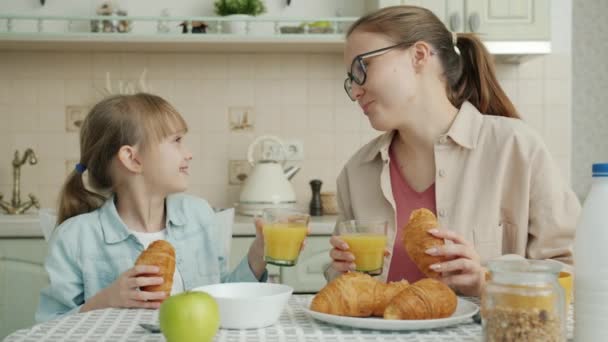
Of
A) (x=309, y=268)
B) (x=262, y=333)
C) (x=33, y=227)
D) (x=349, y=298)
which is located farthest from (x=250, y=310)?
(x=33, y=227)

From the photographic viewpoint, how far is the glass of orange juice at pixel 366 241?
Result: 136cm

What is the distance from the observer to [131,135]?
1.90 meters

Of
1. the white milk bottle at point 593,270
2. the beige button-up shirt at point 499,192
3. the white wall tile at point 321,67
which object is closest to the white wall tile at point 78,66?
the white wall tile at point 321,67

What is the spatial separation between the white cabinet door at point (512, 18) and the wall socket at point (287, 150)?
0.94 meters

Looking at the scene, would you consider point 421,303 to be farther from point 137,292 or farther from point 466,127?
point 466,127

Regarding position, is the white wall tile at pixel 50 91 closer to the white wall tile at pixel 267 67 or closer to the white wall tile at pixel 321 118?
the white wall tile at pixel 267 67

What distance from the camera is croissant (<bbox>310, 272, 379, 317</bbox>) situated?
108cm

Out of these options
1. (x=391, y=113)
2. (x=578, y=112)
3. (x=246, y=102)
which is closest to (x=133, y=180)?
(x=391, y=113)

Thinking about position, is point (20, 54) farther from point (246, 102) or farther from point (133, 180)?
point (133, 180)

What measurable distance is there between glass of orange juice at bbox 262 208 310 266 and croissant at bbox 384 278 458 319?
1.49ft

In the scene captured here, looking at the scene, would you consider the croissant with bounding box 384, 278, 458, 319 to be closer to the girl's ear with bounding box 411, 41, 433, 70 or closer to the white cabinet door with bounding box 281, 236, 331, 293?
the girl's ear with bounding box 411, 41, 433, 70

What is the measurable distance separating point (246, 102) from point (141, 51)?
21.3 inches

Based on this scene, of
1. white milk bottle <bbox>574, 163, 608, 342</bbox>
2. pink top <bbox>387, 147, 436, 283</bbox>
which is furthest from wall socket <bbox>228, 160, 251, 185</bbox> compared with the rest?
white milk bottle <bbox>574, 163, 608, 342</bbox>

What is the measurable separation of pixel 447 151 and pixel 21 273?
1.80 meters
